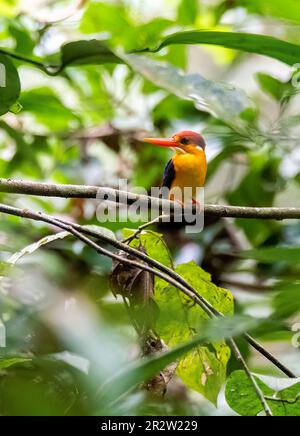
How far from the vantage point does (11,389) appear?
72cm

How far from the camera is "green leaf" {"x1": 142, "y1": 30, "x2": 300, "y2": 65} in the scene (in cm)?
76

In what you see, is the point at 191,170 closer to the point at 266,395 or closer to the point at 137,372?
the point at 266,395

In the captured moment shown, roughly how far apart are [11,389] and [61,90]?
56.1 inches

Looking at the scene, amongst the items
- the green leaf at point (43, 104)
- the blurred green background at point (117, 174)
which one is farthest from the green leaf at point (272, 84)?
the green leaf at point (43, 104)

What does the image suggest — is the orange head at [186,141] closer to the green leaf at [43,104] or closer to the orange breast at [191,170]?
the orange breast at [191,170]

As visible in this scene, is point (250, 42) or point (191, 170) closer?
point (250, 42)

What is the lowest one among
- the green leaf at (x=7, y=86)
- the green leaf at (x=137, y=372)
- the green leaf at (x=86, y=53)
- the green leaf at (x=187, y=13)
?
the green leaf at (x=187, y=13)

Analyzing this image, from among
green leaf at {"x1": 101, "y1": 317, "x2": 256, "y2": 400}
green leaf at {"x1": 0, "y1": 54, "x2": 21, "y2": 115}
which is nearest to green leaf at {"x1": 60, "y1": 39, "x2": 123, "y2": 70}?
green leaf at {"x1": 0, "y1": 54, "x2": 21, "y2": 115}

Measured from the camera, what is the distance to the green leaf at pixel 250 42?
764 millimetres

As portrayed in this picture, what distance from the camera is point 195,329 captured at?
814mm

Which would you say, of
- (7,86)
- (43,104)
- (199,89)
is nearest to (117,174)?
(43,104)

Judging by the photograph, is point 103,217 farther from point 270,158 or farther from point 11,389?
point 11,389

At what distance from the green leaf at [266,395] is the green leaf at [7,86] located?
1.39 feet

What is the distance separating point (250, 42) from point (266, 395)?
388mm
